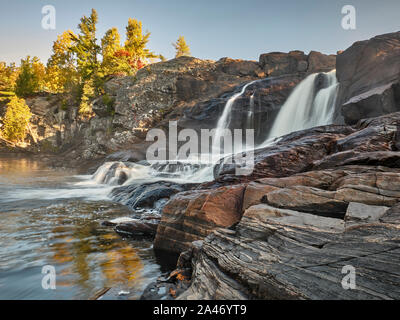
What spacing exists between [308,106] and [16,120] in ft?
103

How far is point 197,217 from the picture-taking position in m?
4.41

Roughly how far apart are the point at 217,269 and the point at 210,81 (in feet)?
85.4

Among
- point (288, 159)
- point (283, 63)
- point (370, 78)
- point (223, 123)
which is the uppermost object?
point (283, 63)

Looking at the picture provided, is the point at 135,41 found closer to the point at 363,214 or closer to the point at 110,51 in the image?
the point at 110,51

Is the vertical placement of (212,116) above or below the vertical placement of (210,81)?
below

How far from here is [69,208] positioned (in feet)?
27.5

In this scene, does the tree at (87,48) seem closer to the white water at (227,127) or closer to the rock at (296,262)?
the white water at (227,127)

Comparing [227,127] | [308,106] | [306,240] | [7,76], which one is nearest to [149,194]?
[306,240]

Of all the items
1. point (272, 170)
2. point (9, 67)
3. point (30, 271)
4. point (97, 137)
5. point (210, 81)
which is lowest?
point (30, 271)

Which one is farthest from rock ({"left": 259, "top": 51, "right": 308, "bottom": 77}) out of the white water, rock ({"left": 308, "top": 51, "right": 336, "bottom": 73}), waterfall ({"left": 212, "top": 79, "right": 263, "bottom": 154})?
waterfall ({"left": 212, "top": 79, "right": 263, "bottom": 154})

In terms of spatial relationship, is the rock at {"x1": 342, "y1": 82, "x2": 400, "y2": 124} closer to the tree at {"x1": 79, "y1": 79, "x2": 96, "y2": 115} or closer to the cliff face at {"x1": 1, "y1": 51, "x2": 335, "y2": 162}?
the cliff face at {"x1": 1, "y1": 51, "x2": 335, "y2": 162}
